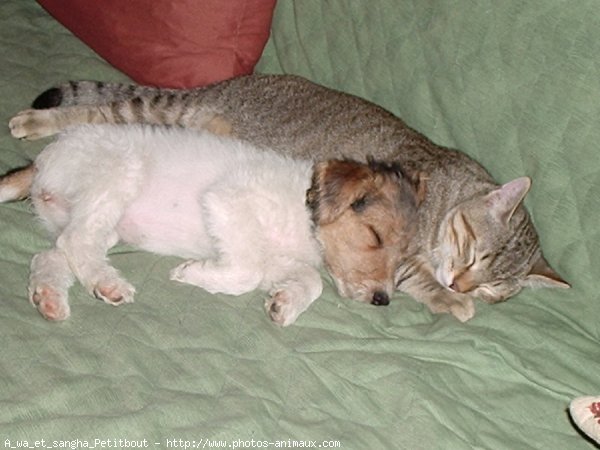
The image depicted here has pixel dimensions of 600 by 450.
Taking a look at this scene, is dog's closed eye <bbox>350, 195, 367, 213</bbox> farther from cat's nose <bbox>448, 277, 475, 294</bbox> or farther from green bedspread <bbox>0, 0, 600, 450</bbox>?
cat's nose <bbox>448, 277, 475, 294</bbox>

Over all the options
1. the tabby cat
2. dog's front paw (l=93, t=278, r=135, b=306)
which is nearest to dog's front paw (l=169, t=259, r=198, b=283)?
dog's front paw (l=93, t=278, r=135, b=306)

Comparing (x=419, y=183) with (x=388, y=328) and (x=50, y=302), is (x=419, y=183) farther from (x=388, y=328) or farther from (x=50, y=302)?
(x=50, y=302)

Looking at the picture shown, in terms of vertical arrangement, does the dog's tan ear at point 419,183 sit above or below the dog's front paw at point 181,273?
above

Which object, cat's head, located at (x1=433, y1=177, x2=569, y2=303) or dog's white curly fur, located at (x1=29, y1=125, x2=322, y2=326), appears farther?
cat's head, located at (x1=433, y1=177, x2=569, y2=303)

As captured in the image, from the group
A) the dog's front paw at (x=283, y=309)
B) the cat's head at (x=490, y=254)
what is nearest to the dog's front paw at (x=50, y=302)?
the dog's front paw at (x=283, y=309)

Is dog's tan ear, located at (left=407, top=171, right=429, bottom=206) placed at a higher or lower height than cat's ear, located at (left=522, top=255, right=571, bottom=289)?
higher

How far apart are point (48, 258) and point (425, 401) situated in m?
1.26

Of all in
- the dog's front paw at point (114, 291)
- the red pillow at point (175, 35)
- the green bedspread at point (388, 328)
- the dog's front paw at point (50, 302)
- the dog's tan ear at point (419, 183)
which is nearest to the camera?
the green bedspread at point (388, 328)

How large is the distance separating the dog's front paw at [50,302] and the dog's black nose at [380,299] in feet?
3.26

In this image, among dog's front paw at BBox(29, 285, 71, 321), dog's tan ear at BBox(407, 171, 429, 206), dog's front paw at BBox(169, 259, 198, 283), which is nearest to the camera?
dog's front paw at BBox(29, 285, 71, 321)

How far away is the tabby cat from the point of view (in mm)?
2842

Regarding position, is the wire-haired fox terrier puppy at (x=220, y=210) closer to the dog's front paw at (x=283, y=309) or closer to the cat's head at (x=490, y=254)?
the dog's front paw at (x=283, y=309)

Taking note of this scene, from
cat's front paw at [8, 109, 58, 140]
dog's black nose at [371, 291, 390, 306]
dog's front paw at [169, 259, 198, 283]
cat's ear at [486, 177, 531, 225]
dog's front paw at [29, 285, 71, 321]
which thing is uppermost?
cat's ear at [486, 177, 531, 225]

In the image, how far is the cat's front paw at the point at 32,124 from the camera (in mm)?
2934
